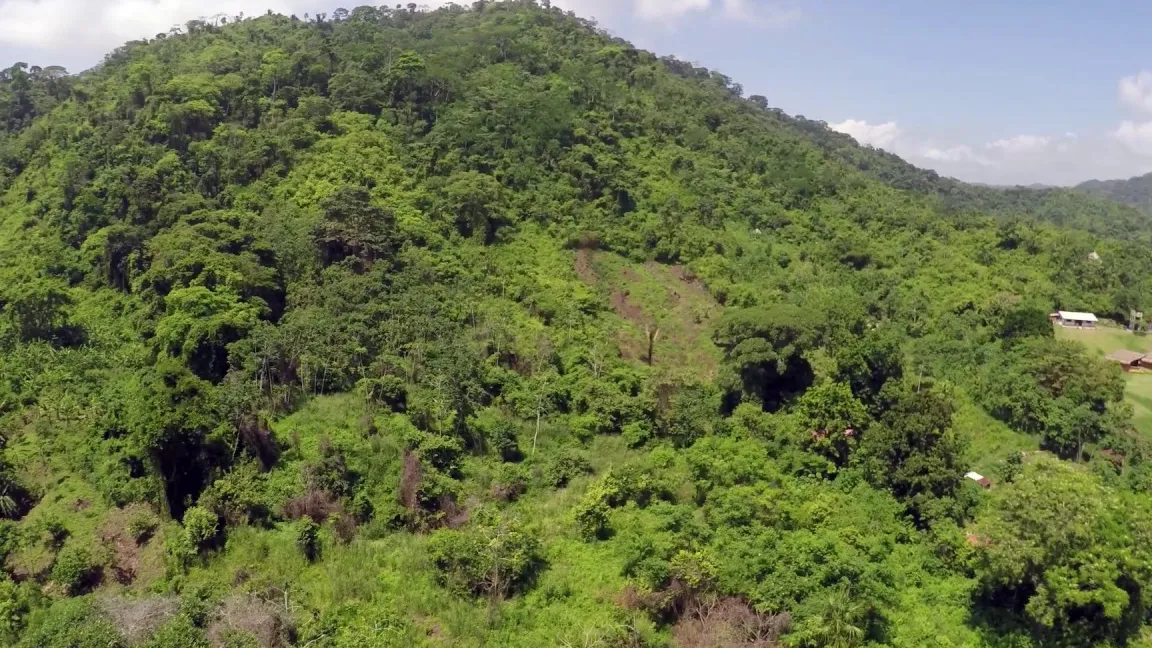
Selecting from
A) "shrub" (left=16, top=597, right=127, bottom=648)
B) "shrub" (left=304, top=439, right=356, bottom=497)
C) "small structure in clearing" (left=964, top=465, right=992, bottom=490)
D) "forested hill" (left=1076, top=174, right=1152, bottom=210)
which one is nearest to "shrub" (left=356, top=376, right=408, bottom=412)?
"shrub" (left=304, top=439, right=356, bottom=497)

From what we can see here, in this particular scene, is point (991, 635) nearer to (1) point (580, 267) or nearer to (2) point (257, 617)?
(2) point (257, 617)

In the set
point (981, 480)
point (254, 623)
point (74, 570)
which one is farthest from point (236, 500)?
point (981, 480)

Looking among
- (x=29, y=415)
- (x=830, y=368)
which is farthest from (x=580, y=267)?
(x=29, y=415)

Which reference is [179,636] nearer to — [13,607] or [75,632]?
[75,632]

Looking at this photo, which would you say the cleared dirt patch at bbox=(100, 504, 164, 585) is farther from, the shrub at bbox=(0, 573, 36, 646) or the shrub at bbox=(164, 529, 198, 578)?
the shrub at bbox=(0, 573, 36, 646)

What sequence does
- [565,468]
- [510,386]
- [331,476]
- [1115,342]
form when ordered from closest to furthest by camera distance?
[331,476], [565,468], [510,386], [1115,342]

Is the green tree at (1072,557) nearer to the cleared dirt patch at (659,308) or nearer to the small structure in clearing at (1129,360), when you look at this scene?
the cleared dirt patch at (659,308)
